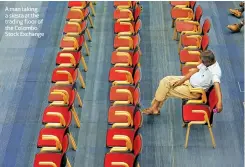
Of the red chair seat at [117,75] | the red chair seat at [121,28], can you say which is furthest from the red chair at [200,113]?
the red chair seat at [121,28]

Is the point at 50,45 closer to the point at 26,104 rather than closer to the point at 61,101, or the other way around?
the point at 26,104

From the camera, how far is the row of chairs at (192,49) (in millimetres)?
5754

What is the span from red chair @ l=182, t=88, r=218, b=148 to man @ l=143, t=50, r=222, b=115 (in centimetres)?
18

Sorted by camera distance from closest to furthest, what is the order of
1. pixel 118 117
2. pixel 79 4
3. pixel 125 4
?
pixel 118 117 < pixel 125 4 < pixel 79 4

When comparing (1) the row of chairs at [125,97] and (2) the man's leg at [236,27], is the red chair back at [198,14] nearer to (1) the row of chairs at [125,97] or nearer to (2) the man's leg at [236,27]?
(2) the man's leg at [236,27]

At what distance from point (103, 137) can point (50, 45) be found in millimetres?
2999

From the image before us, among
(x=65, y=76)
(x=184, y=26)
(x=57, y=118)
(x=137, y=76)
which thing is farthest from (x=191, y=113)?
(x=184, y=26)

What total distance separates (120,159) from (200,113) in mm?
1471

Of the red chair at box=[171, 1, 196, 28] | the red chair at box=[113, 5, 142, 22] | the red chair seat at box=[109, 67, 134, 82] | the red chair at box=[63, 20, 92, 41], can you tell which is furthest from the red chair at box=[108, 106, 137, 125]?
the red chair at box=[171, 1, 196, 28]

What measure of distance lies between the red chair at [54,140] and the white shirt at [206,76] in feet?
7.19

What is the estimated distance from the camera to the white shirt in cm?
563

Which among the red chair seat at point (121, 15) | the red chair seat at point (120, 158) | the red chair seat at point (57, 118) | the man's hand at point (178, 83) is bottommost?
the red chair seat at point (120, 158)

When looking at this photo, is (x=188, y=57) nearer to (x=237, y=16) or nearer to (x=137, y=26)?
(x=137, y=26)

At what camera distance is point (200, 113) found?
5.77 metres
